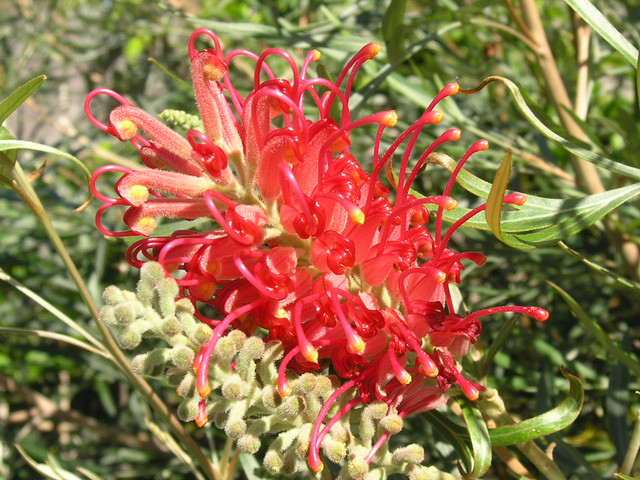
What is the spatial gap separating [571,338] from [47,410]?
1417mm

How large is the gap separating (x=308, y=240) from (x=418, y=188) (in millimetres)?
992

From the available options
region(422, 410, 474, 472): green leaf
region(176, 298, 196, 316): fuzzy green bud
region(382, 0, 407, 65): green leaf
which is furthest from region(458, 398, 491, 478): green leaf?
region(382, 0, 407, 65): green leaf

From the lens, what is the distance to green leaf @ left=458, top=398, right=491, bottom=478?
707mm

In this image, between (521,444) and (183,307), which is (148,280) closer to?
(183,307)

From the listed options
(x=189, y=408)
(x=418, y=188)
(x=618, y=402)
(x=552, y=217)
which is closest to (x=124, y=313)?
(x=189, y=408)

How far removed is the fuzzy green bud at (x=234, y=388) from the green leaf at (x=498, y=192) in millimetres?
312

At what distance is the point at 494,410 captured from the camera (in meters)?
0.81

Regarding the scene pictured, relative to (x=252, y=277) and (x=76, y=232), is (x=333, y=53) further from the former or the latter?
(x=76, y=232)

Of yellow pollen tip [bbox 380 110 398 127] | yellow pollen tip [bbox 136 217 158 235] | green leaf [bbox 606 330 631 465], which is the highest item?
yellow pollen tip [bbox 380 110 398 127]

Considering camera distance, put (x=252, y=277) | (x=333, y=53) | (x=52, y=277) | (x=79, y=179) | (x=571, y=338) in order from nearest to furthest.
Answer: (x=252, y=277) → (x=333, y=53) → (x=571, y=338) → (x=52, y=277) → (x=79, y=179)

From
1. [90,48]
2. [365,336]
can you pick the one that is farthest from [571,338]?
[90,48]

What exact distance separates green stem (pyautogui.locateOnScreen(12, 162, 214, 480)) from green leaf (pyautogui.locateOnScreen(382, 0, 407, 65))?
0.58 metres

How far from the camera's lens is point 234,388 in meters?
0.67

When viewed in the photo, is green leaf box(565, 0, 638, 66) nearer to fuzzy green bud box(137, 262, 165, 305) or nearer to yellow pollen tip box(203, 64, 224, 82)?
yellow pollen tip box(203, 64, 224, 82)
